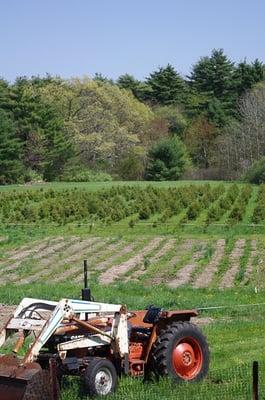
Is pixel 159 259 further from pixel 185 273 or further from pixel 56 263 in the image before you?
pixel 56 263

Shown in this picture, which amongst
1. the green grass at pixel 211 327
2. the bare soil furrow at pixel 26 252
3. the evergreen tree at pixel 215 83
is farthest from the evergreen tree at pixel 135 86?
the green grass at pixel 211 327

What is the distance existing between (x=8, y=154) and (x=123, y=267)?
1618 inches

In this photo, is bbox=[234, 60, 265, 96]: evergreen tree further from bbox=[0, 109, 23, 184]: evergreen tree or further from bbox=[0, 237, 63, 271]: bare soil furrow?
bbox=[0, 237, 63, 271]: bare soil furrow

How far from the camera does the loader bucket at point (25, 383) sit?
678 centimetres

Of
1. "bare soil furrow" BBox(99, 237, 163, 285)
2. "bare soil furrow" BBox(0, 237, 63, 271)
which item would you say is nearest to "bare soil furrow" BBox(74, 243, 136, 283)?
"bare soil furrow" BBox(99, 237, 163, 285)

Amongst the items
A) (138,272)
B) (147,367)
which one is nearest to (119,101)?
(138,272)

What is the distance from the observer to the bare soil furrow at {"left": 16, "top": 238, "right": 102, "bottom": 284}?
19.5m

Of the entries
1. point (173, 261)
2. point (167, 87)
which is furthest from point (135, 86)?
point (173, 261)

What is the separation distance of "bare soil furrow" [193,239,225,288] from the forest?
28.2 metres

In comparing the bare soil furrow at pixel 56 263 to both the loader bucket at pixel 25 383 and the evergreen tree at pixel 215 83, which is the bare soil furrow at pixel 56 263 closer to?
the loader bucket at pixel 25 383

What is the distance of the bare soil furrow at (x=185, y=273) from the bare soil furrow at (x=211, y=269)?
1.00 feet

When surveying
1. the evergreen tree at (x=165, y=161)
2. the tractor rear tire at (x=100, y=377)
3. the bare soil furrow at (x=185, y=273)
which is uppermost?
the evergreen tree at (x=165, y=161)

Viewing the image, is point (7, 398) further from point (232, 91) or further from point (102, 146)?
point (232, 91)

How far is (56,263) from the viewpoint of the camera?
850 inches
